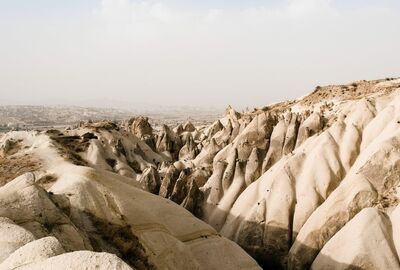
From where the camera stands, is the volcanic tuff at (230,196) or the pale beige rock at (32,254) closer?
the pale beige rock at (32,254)

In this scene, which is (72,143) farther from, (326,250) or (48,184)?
(326,250)

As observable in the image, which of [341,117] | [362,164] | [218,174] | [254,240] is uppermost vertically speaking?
[341,117]

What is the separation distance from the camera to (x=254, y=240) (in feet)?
116

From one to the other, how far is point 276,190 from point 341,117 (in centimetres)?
1024

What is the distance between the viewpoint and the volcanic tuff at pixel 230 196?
1730 cm

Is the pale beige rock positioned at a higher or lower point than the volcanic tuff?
higher

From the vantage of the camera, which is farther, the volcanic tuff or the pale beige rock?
the volcanic tuff

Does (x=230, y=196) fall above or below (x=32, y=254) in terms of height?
below

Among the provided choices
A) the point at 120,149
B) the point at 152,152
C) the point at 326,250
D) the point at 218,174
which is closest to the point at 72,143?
the point at 120,149

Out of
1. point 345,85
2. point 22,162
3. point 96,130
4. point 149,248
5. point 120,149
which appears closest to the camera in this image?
point 149,248

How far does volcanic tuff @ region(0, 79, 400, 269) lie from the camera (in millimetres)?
17297

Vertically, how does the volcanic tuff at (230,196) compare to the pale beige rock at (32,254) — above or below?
below

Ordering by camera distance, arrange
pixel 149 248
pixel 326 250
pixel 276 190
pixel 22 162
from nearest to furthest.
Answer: pixel 149 248
pixel 326 250
pixel 276 190
pixel 22 162

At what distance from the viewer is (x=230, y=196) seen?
43.0 m
